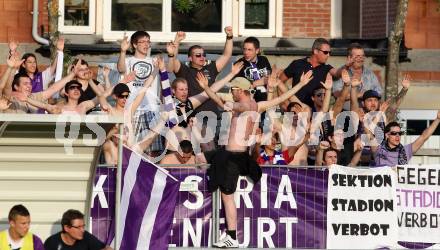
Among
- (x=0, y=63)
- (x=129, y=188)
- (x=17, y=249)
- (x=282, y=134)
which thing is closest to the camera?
(x=17, y=249)

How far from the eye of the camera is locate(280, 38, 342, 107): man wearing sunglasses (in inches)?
715

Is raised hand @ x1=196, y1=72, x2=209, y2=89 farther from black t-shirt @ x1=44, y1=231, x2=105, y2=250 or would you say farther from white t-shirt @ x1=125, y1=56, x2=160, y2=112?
black t-shirt @ x1=44, y1=231, x2=105, y2=250

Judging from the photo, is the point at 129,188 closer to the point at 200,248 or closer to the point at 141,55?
the point at 200,248

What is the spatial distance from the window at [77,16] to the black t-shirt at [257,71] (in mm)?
5480

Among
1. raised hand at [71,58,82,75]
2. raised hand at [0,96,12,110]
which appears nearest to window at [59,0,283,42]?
raised hand at [71,58,82,75]

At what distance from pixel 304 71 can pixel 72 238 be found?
17.1 feet

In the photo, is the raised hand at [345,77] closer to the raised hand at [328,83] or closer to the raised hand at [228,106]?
the raised hand at [328,83]

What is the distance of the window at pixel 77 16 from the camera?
23.0 meters

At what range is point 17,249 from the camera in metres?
14.4

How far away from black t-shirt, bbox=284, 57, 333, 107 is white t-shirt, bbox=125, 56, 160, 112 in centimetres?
189

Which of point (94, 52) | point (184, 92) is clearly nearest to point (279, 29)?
point (94, 52)

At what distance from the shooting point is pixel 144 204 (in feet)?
52.5

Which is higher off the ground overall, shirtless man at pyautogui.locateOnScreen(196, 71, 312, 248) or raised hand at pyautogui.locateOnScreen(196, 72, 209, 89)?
raised hand at pyautogui.locateOnScreen(196, 72, 209, 89)

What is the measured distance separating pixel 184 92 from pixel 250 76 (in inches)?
46.7
